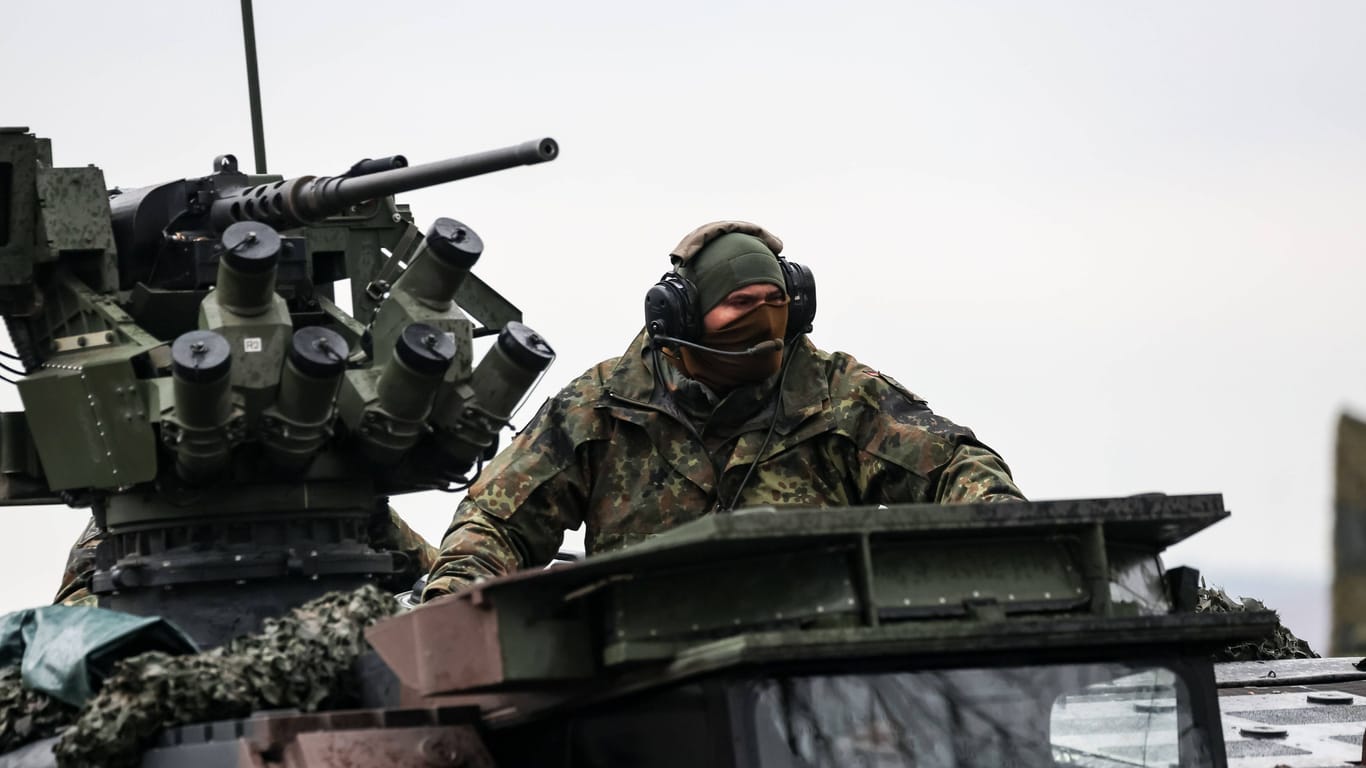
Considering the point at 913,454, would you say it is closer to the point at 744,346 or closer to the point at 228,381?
the point at 744,346

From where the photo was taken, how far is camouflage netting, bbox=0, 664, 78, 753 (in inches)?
263

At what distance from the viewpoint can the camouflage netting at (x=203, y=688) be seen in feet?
20.2

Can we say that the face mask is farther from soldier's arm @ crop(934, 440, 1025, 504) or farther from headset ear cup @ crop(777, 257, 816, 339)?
soldier's arm @ crop(934, 440, 1025, 504)

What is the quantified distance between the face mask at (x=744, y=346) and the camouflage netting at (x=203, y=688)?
226cm

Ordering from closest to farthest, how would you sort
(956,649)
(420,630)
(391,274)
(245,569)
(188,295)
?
(956,649)
(420,630)
(245,569)
(188,295)
(391,274)

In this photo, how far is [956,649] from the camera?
5.37 m

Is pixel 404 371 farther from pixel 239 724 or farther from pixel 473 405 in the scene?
pixel 239 724

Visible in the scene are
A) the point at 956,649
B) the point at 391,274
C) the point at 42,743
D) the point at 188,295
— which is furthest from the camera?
the point at 391,274

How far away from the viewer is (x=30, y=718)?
6688 millimetres

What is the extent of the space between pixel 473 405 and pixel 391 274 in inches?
45.3

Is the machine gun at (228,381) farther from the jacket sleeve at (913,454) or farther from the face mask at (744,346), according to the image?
the jacket sleeve at (913,454)

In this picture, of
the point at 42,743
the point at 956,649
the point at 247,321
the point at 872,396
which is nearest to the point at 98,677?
the point at 42,743

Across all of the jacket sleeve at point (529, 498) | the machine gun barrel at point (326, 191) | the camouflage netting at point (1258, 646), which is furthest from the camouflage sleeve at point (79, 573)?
the camouflage netting at point (1258, 646)

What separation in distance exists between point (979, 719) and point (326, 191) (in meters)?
4.43
